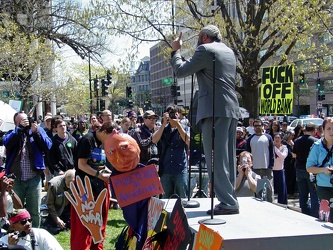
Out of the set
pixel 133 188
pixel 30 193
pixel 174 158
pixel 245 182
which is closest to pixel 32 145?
pixel 30 193

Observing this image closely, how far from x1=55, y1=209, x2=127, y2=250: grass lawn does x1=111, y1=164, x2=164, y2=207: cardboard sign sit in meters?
2.34

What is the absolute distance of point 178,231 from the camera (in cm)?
316

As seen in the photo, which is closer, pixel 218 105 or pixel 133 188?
pixel 218 105

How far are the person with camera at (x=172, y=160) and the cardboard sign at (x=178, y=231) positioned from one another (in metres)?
3.23

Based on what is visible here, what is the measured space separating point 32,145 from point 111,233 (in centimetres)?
193

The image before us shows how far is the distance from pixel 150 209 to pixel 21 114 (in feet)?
10.4

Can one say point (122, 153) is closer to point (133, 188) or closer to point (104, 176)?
point (133, 188)

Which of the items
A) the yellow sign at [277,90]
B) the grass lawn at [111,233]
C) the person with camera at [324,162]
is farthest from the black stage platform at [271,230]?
the yellow sign at [277,90]

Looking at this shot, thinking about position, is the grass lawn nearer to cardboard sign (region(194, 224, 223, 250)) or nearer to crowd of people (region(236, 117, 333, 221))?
crowd of people (region(236, 117, 333, 221))

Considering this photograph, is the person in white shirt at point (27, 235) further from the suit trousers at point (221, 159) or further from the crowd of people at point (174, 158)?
the suit trousers at point (221, 159)

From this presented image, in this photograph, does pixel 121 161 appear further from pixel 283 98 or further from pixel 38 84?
pixel 38 84

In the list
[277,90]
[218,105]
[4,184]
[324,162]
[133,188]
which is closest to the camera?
[218,105]

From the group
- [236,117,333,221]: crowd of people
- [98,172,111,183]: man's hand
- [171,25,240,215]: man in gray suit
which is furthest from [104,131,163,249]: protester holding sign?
[236,117,333,221]: crowd of people

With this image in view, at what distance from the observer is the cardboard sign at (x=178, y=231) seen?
3014mm
